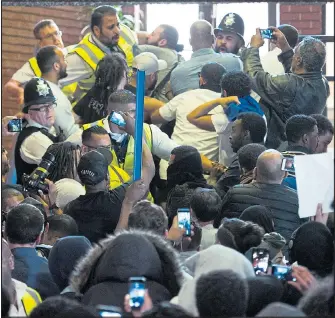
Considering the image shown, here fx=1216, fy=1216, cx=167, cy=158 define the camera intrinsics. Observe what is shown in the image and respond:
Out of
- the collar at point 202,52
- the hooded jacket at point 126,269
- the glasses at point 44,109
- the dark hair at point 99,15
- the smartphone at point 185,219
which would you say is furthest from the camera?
the dark hair at point 99,15

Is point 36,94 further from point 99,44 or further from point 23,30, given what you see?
point 23,30

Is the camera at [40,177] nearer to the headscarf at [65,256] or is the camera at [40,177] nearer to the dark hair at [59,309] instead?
the headscarf at [65,256]

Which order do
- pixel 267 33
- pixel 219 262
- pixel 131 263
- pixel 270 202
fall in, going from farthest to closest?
pixel 267 33, pixel 270 202, pixel 219 262, pixel 131 263

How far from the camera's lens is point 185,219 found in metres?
4.45

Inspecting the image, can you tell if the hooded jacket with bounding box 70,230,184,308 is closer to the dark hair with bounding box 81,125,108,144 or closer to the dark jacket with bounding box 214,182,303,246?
the dark jacket with bounding box 214,182,303,246

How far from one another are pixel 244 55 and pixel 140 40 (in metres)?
0.85

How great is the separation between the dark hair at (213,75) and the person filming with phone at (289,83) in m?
0.12

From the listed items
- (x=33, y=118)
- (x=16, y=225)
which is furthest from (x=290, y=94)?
(x=16, y=225)

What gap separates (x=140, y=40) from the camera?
6.08 meters

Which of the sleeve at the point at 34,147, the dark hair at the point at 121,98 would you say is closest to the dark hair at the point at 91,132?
the dark hair at the point at 121,98

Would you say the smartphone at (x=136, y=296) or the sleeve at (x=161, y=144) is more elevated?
the sleeve at (x=161, y=144)

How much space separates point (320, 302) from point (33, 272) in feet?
3.94

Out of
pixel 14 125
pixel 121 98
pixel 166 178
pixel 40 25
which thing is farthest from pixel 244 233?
pixel 40 25

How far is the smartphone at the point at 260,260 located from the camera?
3875mm
